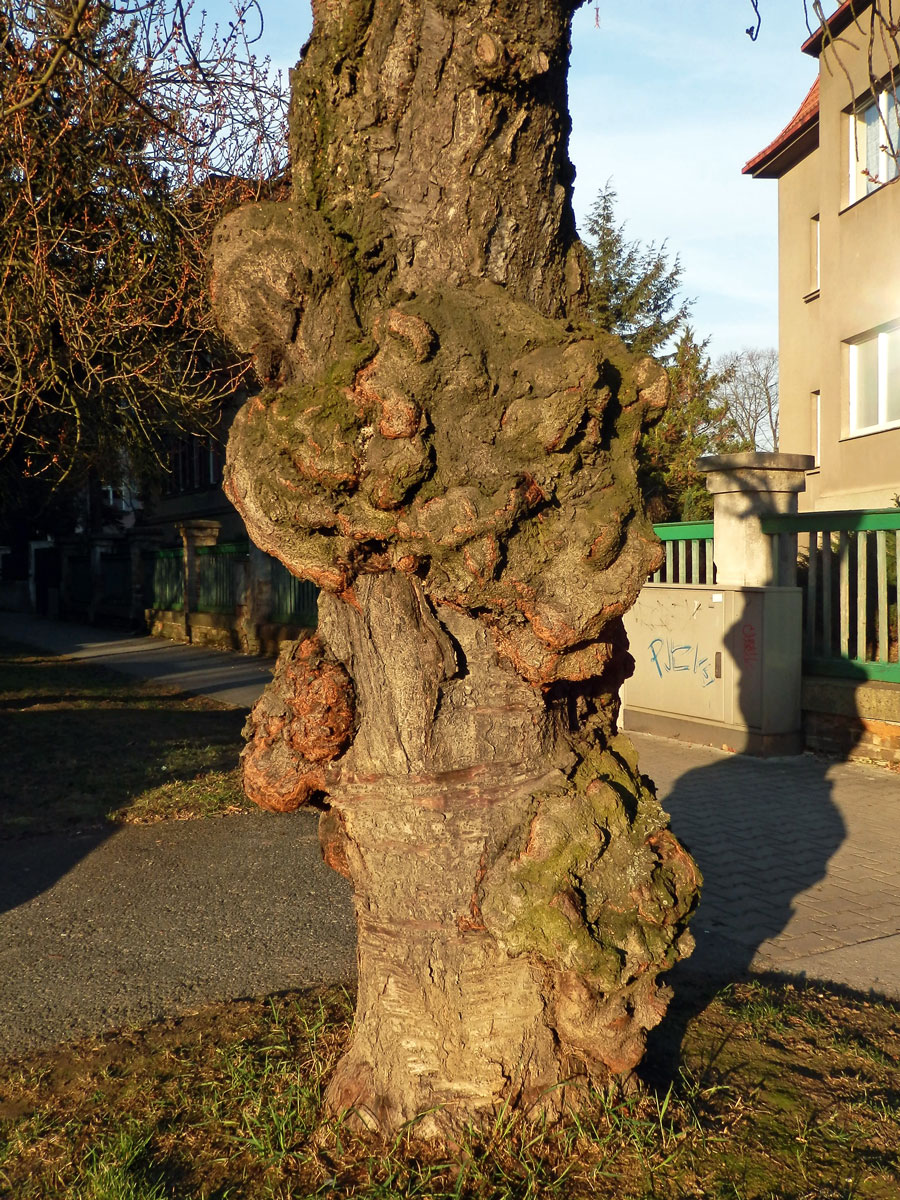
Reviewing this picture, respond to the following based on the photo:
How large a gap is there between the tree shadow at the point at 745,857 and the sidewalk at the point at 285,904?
2 cm

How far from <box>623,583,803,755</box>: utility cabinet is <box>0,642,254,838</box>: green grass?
400 cm

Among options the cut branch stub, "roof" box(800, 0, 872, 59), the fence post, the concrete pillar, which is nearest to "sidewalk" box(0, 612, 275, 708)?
the fence post

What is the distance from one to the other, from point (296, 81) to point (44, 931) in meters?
3.98

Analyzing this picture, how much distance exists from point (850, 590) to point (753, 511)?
1055 mm

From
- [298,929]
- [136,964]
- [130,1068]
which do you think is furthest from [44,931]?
[130,1068]

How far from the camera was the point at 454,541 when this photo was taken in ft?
8.11

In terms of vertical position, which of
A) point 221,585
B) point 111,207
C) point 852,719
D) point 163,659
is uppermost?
point 111,207

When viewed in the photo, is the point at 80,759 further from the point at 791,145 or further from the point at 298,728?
the point at 791,145

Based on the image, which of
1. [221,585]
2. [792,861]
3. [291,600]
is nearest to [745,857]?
[792,861]

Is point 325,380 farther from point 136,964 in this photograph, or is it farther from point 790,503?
point 790,503

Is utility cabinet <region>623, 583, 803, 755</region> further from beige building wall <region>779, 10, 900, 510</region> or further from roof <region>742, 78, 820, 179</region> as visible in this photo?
roof <region>742, 78, 820, 179</region>

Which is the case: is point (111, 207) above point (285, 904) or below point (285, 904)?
above

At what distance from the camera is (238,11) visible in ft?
22.6

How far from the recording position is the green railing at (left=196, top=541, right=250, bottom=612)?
20.1m
